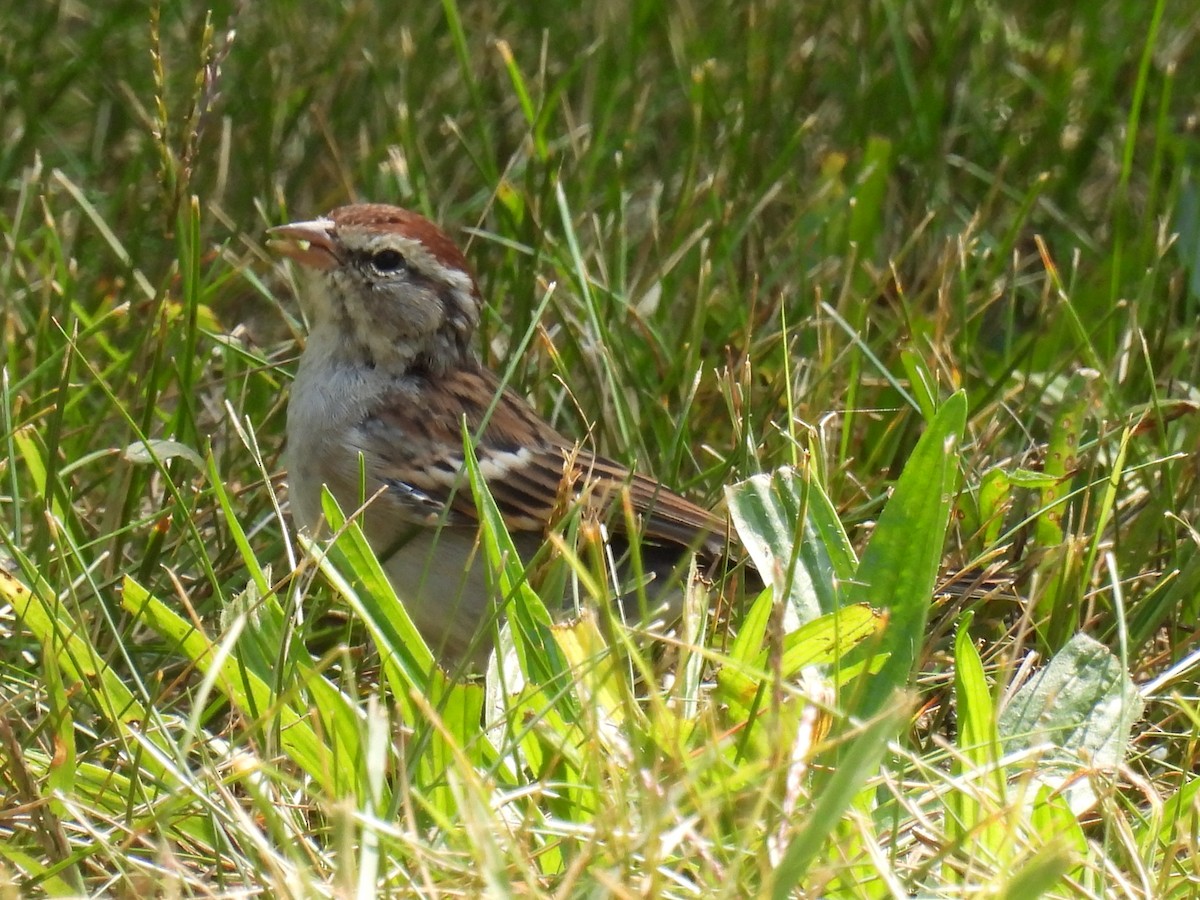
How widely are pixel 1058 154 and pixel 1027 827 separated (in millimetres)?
2488

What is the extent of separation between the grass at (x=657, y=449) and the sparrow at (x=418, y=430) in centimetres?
11

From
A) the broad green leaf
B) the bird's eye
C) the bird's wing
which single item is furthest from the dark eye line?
the broad green leaf

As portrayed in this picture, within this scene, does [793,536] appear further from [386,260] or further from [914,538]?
[386,260]

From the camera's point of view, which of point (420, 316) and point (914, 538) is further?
point (420, 316)

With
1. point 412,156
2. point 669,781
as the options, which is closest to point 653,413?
point 412,156

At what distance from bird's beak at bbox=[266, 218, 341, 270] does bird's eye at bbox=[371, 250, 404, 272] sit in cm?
6

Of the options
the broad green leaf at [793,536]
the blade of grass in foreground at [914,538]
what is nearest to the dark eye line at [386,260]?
the broad green leaf at [793,536]

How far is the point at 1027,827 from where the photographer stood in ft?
5.67

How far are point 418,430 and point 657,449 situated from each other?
41cm

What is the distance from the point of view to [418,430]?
2.88m

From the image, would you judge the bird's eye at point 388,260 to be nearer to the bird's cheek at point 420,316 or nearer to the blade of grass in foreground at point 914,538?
the bird's cheek at point 420,316

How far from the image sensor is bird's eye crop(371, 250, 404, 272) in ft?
9.74

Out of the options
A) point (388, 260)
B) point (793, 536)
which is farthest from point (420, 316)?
point (793, 536)

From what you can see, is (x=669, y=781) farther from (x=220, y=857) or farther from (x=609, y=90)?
(x=609, y=90)
